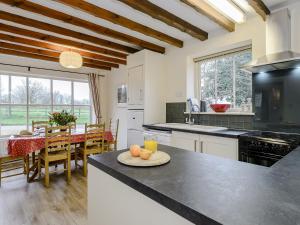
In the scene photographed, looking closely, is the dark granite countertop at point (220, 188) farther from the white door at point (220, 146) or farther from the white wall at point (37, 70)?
the white wall at point (37, 70)

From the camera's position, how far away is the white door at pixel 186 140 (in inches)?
105

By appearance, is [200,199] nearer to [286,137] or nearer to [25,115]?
[286,137]

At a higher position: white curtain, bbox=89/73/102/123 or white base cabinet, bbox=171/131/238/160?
white curtain, bbox=89/73/102/123

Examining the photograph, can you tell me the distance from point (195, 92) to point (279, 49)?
1644 millimetres

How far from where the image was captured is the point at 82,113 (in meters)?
5.64

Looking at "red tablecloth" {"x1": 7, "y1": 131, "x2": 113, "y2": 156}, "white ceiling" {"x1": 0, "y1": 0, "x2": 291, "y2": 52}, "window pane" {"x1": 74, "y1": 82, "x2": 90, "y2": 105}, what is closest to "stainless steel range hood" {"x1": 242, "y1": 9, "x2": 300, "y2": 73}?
"white ceiling" {"x1": 0, "y1": 0, "x2": 291, "y2": 52}

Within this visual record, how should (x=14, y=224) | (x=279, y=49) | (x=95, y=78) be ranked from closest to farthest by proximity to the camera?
(x=14, y=224), (x=279, y=49), (x=95, y=78)

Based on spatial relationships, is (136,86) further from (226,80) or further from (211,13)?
(211,13)

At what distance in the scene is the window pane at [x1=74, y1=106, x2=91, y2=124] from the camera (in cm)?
554

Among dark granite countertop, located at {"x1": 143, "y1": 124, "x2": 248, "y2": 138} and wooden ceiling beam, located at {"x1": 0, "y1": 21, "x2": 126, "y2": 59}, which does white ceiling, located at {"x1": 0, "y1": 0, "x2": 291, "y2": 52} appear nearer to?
wooden ceiling beam, located at {"x1": 0, "y1": 21, "x2": 126, "y2": 59}

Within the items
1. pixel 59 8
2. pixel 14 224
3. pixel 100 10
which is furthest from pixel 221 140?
pixel 59 8

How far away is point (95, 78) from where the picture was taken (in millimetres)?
5496

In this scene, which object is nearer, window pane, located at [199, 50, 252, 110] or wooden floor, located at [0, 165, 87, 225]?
wooden floor, located at [0, 165, 87, 225]

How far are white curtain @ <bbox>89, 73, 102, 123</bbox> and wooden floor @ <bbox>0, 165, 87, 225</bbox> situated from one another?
2.68 metres
